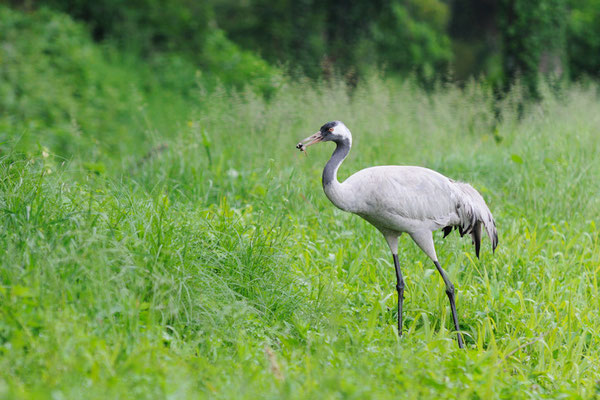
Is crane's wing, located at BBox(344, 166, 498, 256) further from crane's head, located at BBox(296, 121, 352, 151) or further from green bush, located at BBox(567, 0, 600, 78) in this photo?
green bush, located at BBox(567, 0, 600, 78)

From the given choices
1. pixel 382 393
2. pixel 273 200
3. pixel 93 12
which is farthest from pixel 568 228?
pixel 93 12

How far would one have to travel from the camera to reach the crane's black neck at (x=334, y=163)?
3.97m

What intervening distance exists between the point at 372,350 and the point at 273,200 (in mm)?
2343

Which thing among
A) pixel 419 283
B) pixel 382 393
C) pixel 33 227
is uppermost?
pixel 33 227

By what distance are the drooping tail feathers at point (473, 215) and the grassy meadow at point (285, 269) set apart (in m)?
0.26

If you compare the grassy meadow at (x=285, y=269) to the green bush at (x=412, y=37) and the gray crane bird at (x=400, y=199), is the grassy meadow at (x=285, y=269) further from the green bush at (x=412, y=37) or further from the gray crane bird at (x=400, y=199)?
the green bush at (x=412, y=37)

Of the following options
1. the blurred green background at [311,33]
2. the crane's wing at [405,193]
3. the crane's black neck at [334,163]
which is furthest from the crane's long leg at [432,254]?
the blurred green background at [311,33]

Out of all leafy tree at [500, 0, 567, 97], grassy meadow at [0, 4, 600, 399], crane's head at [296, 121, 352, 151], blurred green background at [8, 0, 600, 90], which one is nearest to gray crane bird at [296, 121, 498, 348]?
crane's head at [296, 121, 352, 151]

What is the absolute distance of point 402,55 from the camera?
14688mm

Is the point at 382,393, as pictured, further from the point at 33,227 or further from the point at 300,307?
the point at 33,227

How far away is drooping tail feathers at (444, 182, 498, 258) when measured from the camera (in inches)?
179

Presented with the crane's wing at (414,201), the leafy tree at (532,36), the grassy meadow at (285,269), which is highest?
the leafy tree at (532,36)

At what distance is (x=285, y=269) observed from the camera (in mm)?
4184

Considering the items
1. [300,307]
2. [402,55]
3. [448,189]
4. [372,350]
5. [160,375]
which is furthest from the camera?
[402,55]
